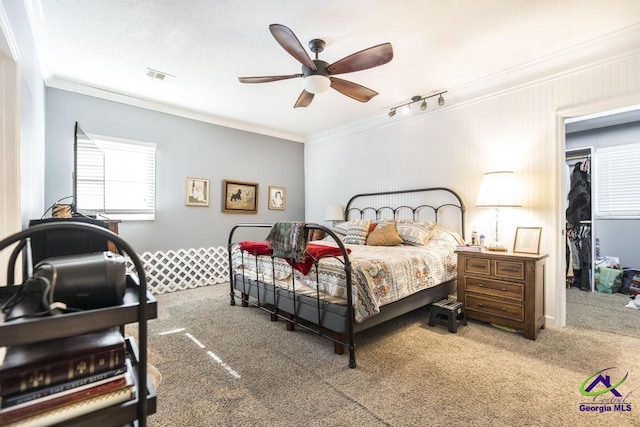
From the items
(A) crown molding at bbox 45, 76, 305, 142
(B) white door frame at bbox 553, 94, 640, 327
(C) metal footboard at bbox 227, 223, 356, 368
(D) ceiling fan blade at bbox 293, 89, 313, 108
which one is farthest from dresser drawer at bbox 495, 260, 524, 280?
(A) crown molding at bbox 45, 76, 305, 142

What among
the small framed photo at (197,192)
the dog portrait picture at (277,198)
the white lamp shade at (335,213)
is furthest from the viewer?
the dog portrait picture at (277,198)

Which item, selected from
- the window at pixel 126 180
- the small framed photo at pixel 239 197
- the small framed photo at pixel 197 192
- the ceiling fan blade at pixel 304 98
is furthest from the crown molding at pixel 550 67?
the window at pixel 126 180

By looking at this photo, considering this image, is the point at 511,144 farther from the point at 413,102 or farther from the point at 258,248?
the point at 258,248

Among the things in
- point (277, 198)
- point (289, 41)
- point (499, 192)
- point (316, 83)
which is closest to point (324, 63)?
point (316, 83)

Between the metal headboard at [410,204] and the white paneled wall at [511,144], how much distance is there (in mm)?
104

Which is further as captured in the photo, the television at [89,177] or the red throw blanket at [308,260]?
the television at [89,177]

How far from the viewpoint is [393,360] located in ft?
7.25

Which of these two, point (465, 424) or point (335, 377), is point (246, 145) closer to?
point (335, 377)

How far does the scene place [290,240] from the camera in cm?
247

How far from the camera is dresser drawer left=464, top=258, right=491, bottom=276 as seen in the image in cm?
290

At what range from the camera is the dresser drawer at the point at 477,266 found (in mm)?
2896

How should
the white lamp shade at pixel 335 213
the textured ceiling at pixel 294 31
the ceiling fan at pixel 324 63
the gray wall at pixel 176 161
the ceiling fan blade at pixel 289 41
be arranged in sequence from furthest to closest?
the white lamp shade at pixel 335 213 < the gray wall at pixel 176 161 < the textured ceiling at pixel 294 31 < the ceiling fan at pixel 324 63 < the ceiling fan blade at pixel 289 41

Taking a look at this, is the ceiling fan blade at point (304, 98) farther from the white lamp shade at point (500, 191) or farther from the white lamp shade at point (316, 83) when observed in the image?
the white lamp shade at point (500, 191)

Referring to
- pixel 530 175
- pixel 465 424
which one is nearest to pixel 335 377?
pixel 465 424
